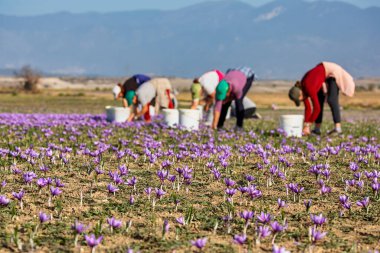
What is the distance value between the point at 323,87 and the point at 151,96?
5.82m

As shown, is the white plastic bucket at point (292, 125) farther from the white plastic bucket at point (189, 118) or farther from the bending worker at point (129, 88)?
the bending worker at point (129, 88)

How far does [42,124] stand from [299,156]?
359 inches

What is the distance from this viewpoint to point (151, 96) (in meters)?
18.3

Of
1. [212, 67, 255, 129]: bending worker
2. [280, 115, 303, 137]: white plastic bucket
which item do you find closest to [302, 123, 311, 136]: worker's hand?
[280, 115, 303, 137]: white plastic bucket

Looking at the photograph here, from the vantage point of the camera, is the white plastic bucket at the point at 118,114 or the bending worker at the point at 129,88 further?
the bending worker at the point at 129,88

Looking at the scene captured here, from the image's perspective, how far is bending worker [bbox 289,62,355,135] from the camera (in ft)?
49.7

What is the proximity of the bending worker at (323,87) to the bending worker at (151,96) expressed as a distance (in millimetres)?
5084

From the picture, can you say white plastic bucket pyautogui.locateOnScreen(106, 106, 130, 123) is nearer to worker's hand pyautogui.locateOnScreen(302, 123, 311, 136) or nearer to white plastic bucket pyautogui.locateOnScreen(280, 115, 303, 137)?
white plastic bucket pyautogui.locateOnScreen(280, 115, 303, 137)

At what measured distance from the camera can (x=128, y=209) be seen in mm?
6324

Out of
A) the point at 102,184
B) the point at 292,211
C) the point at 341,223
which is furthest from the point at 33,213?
the point at 341,223

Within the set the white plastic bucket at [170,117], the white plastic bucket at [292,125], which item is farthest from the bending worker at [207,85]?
the white plastic bucket at [292,125]

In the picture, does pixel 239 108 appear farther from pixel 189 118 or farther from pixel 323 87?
pixel 323 87

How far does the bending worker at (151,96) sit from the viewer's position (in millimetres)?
18203

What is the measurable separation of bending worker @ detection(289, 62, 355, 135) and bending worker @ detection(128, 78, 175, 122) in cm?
508
